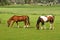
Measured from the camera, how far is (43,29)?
2273 centimetres

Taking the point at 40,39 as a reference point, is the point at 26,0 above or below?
below

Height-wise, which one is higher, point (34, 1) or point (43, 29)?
point (43, 29)

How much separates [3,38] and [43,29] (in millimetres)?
6069

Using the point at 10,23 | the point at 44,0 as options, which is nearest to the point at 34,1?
the point at 44,0

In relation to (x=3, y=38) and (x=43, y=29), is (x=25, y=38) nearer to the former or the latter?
(x=3, y=38)

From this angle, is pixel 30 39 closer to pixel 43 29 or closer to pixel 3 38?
pixel 3 38

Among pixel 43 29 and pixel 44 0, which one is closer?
pixel 43 29

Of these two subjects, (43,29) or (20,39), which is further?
(43,29)

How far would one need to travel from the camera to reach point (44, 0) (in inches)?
7210

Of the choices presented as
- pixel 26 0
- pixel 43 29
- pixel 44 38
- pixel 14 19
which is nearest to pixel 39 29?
pixel 43 29

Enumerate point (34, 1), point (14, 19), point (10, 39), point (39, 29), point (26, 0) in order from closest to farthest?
1. point (10, 39)
2. point (39, 29)
3. point (14, 19)
4. point (26, 0)
5. point (34, 1)

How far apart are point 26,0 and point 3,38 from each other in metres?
150

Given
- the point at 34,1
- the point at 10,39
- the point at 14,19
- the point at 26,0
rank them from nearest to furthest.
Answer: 1. the point at 10,39
2. the point at 14,19
3. the point at 26,0
4. the point at 34,1

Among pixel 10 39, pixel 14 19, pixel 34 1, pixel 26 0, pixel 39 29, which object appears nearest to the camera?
pixel 10 39
